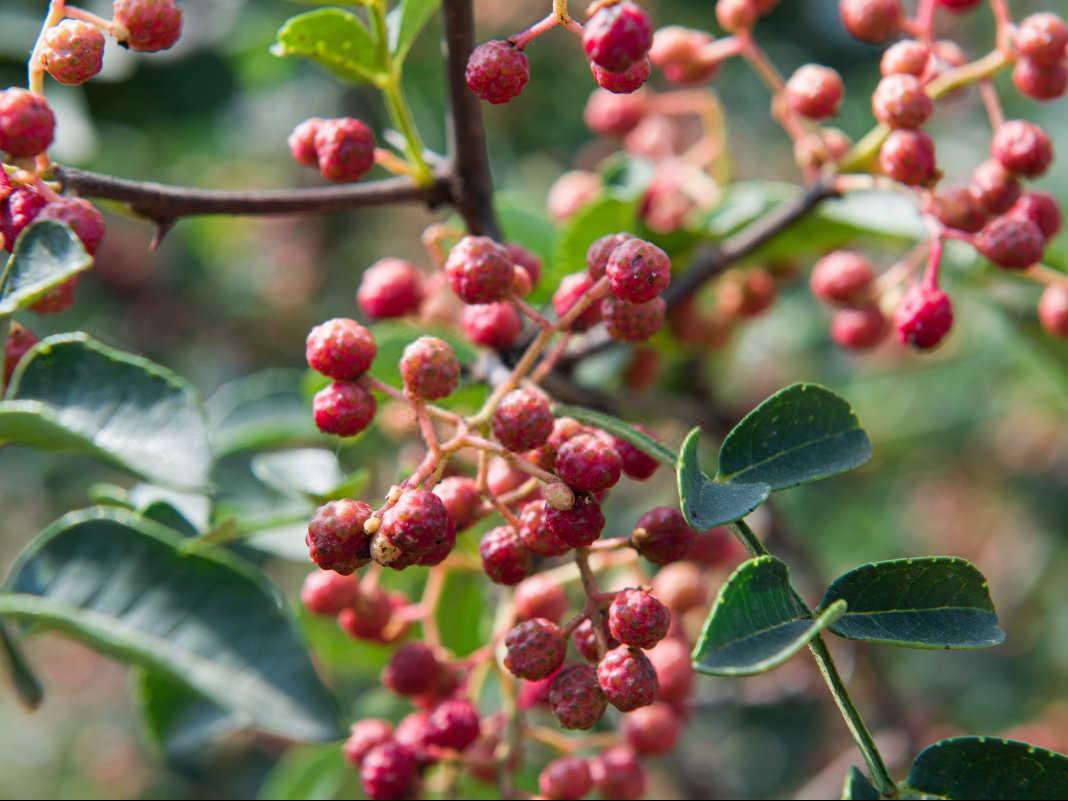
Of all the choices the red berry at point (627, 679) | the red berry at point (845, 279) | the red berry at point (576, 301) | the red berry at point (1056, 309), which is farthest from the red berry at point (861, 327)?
the red berry at point (627, 679)

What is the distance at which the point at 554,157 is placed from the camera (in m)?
3.78

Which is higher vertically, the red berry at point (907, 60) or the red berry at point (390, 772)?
the red berry at point (907, 60)

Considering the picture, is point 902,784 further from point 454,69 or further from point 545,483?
point 454,69

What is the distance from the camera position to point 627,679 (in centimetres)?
118

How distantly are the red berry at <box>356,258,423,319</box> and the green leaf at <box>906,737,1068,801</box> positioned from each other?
980mm

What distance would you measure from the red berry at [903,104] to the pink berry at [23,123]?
A: 1007 millimetres

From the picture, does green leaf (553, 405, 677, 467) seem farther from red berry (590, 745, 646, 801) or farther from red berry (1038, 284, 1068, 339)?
red berry (1038, 284, 1068, 339)

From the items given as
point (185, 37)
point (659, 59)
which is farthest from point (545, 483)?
point (185, 37)

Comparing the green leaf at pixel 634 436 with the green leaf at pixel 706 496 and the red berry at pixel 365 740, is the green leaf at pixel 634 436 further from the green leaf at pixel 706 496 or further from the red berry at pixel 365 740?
the red berry at pixel 365 740

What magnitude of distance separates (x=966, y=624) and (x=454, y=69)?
0.90 meters

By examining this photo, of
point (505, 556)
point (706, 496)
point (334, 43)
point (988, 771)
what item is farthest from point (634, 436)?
point (334, 43)

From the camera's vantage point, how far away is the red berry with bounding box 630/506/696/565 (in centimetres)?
131

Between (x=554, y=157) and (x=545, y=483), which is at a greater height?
(x=545, y=483)

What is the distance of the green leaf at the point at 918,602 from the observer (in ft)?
3.80
